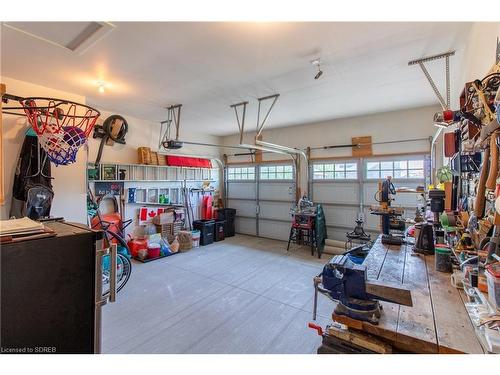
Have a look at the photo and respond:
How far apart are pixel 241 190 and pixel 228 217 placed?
887 millimetres

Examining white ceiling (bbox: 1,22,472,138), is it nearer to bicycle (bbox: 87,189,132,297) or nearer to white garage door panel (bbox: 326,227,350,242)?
bicycle (bbox: 87,189,132,297)

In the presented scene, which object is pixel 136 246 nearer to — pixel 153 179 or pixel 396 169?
pixel 153 179

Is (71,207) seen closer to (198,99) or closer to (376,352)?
(198,99)

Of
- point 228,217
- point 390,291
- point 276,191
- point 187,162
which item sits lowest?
point 228,217

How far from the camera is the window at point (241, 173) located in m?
6.88

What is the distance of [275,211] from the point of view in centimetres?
641

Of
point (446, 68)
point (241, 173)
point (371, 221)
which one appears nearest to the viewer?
point (446, 68)

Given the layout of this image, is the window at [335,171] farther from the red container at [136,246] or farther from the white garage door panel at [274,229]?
the red container at [136,246]

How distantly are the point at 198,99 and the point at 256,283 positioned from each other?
3.11 metres

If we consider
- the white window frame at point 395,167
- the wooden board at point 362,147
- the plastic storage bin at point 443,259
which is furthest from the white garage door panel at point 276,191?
the plastic storage bin at point 443,259

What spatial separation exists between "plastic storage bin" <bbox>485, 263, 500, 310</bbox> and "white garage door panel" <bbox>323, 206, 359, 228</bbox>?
4.33 metres

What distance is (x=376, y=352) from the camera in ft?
3.41

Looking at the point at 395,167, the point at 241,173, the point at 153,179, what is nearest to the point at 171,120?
the point at 153,179

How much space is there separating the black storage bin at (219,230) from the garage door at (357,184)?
2.48 meters
